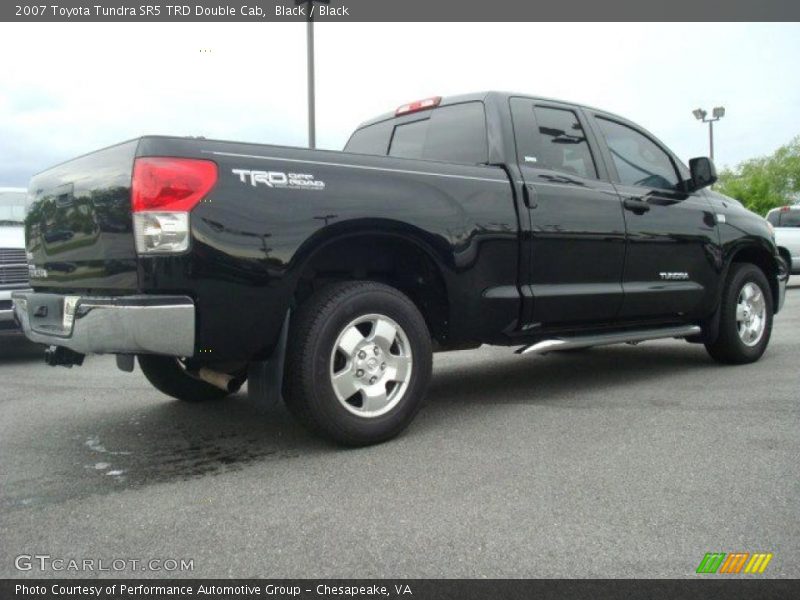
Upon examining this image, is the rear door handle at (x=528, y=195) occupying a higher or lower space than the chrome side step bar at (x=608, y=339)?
higher

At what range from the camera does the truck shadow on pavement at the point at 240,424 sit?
3428 millimetres

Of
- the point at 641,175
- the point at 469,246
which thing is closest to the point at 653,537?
the point at 469,246

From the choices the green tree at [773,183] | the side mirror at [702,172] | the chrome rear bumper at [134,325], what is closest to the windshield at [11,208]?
the chrome rear bumper at [134,325]

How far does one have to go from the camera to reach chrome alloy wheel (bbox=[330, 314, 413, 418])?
12.0 ft

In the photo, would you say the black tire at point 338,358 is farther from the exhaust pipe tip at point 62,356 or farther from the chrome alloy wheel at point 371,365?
the exhaust pipe tip at point 62,356

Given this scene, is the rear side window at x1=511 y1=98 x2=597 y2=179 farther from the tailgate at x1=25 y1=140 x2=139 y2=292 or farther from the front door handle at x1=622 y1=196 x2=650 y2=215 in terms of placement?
the tailgate at x1=25 y1=140 x2=139 y2=292

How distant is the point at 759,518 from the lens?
2.79 meters

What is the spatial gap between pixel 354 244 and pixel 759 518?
2.20 metres

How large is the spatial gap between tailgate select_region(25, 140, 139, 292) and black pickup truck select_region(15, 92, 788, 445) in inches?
0.5

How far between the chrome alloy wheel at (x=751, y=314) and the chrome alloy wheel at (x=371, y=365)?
3326 mm

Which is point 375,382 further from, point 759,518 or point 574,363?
Answer: point 574,363

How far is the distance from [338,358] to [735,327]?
3.57 metres

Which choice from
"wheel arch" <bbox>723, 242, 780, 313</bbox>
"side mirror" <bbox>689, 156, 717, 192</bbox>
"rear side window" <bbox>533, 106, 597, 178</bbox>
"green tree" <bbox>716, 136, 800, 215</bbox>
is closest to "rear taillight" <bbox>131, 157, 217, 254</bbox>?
"rear side window" <bbox>533, 106, 597, 178</bbox>
